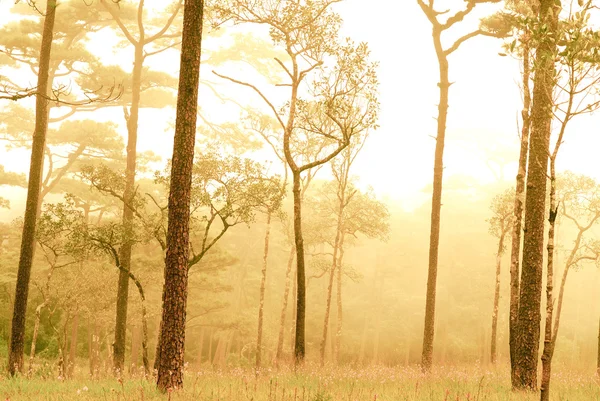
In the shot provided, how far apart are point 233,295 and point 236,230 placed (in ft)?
22.1

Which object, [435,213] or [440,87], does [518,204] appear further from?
[440,87]

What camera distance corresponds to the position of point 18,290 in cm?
1241

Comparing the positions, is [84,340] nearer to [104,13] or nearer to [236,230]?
[236,230]

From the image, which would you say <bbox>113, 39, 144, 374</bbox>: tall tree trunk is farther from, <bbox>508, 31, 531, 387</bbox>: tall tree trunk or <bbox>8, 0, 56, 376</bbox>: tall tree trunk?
<bbox>508, 31, 531, 387</bbox>: tall tree trunk

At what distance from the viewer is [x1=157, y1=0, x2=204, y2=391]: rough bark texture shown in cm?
793

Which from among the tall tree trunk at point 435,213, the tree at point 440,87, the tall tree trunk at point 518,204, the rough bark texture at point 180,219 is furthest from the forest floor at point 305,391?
the tree at point 440,87

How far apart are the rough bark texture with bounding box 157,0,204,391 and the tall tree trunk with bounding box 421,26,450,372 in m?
8.31

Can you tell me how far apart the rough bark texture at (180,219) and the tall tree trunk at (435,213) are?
8.31m

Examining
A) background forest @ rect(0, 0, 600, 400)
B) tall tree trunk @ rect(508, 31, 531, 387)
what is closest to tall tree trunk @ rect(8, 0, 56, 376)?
background forest @ rect(0, 0, 600, 400)

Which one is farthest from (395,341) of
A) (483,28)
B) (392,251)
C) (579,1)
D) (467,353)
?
(579,1)

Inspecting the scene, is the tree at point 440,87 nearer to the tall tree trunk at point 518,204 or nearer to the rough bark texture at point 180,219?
the tall tree trunk at point 518,204

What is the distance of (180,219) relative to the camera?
8109 millimetres

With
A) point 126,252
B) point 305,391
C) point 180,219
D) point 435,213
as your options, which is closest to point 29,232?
point 126,252

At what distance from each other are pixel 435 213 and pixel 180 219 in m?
9.12
